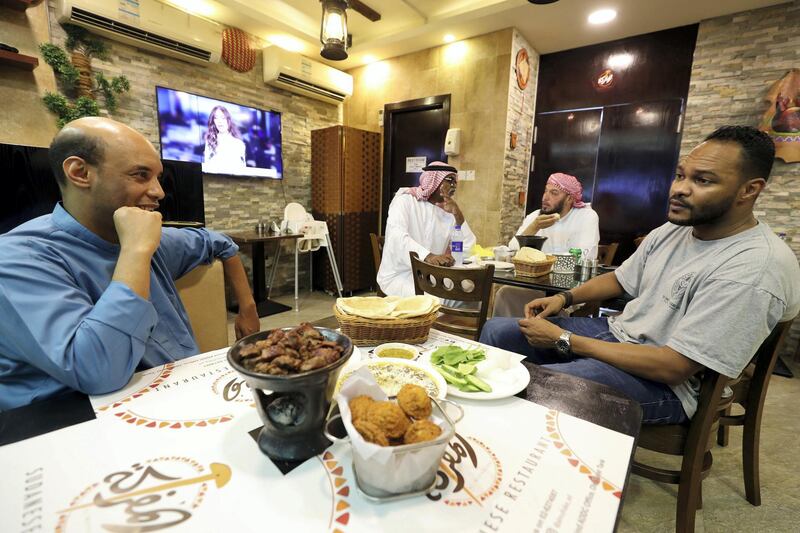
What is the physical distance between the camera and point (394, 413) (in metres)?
0.54

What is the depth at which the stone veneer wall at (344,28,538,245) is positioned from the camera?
4090 mm

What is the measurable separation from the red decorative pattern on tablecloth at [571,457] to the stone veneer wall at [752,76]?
4121 mm

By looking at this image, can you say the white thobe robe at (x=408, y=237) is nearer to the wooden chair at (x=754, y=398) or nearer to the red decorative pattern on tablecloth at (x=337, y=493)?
the wooden chair at (x=754, y=398)

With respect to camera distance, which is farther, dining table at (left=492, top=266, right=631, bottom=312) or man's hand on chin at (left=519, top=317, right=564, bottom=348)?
dining table at (left=492, top=266, right=631, bottom=312)

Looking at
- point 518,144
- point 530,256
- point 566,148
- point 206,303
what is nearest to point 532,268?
point 530,256

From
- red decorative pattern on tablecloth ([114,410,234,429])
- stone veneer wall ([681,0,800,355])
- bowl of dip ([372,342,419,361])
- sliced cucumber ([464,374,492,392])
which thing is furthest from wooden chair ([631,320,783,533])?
stone veneer wall ([681,0,800,355])

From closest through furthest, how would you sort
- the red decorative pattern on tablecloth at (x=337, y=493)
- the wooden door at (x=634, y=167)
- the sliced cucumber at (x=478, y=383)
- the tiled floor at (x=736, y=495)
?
the red decorative pattern on tablecloth at (x=337, y=493), the sliced cucumber at (x=478, y=383), the tiled floor at (x=736, y=495), the wooden door at (x=634, y=167)

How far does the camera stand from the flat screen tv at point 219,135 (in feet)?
12.2

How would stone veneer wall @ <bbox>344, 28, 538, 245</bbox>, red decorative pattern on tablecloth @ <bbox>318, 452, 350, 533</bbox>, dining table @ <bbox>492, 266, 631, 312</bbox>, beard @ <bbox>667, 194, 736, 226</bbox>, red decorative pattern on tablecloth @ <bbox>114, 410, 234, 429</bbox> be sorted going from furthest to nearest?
1. stone veneer wall @ <bbox>344, 28, 538, 245</bbox>
2. dining table @ <bbox>492, 266, 631, 312</bbox>
3. beard @ <bbox>667, 194, 736, 226</bbox>
4. red decorative pattern on tablecloth @ <bbox>114, 410, 234, 429</bbox>
5. red decorative pattern on tablecloth @ <bbox>318, 452, 350, 533</bbox>

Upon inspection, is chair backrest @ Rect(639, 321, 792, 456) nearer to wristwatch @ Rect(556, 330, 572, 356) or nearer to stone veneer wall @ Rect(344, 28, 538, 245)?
wristwatch @ Rect(556, 330, 572, 356)

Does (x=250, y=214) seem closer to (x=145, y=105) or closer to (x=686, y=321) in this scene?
(x=145, y=105)

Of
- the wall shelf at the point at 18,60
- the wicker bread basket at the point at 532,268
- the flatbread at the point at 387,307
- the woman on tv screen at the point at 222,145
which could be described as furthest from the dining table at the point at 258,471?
the woman on tv screen at the point at 222,145

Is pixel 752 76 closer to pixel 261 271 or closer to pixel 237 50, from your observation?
pixel 237 50

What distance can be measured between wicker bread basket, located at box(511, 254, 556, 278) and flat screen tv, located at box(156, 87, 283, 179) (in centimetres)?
355
